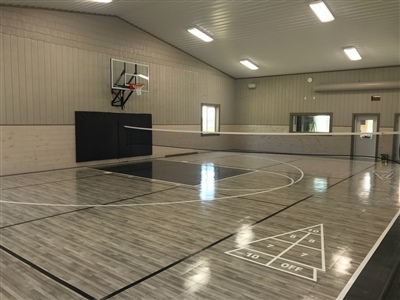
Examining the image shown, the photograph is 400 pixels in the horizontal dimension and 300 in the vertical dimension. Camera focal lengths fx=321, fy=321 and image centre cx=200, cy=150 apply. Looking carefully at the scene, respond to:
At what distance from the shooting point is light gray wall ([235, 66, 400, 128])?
12828mm

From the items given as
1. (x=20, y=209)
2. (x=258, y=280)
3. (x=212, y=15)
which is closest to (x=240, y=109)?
(x=212, y=15)

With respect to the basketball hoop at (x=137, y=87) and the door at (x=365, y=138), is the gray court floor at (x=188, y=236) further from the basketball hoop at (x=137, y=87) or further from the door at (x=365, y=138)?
the door at (x=365, y=138)

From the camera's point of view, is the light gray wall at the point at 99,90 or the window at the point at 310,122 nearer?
the light gray wall at the point at 99,90

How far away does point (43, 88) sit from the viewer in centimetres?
871

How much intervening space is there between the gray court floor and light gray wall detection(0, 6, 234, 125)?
229 centimetres

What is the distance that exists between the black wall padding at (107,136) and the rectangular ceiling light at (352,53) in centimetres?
745

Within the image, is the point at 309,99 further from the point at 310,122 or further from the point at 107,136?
the point at 107,136

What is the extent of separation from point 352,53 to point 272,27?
140 inches

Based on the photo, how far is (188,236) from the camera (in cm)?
398

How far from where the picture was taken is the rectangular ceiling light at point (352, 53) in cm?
1115

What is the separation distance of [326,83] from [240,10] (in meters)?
6.65

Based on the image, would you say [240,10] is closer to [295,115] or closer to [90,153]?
[90,153]

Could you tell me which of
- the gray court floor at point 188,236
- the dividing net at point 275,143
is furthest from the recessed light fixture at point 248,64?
the gray court floor at point 188,236

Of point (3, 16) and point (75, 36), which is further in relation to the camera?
point (75, 36)
